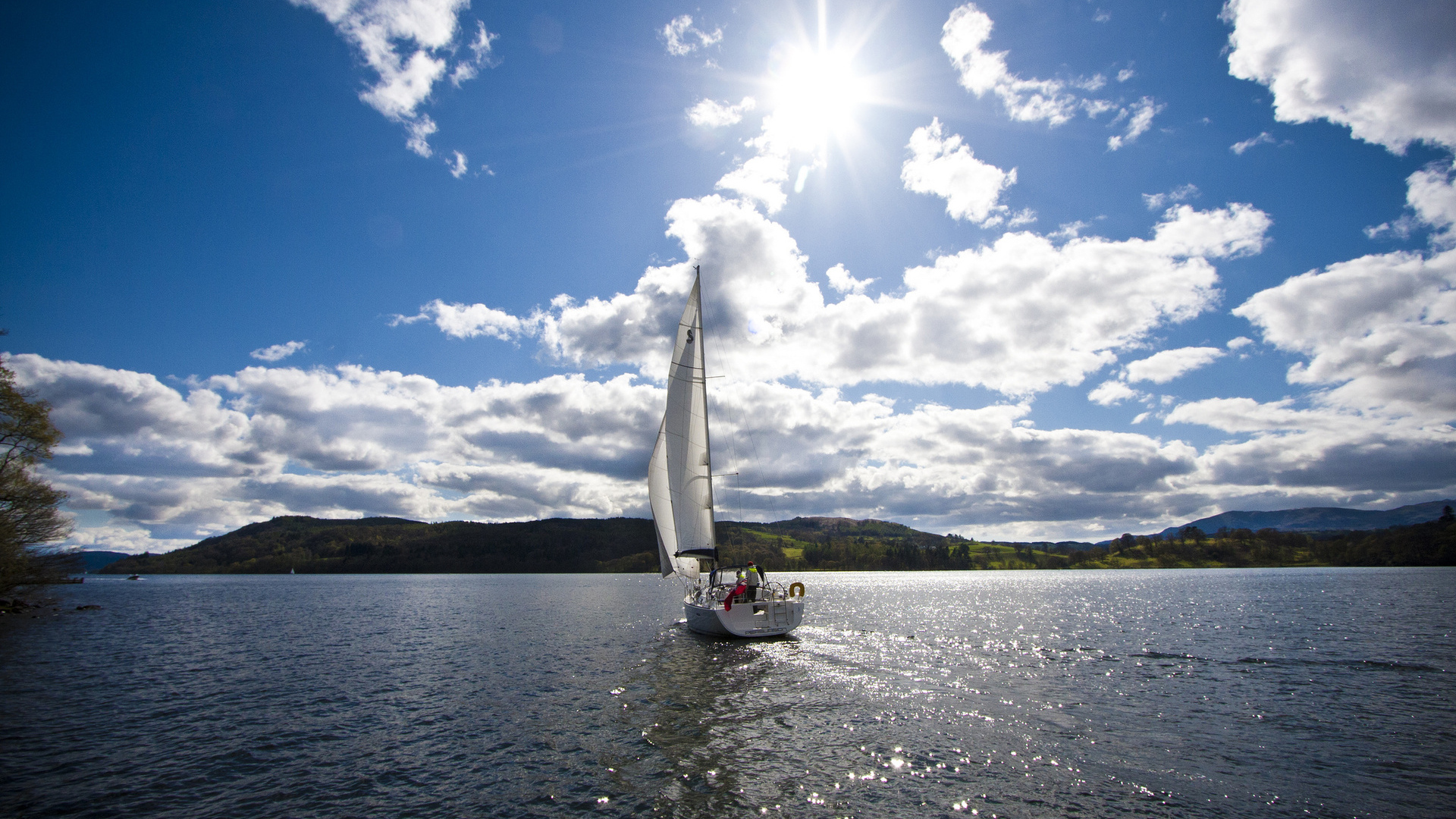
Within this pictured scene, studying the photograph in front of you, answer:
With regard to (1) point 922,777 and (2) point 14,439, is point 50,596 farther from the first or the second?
(1) point 922,777

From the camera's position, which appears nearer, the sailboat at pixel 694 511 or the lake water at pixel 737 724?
the lake water at pixel 737 724

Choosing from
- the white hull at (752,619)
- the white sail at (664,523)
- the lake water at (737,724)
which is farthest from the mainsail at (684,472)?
the lake water at (737,724)

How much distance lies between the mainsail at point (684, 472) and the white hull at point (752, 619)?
276 centimetres

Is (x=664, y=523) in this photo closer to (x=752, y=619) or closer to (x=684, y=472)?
(x=684, y=472)

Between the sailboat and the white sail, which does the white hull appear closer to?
the sailboat

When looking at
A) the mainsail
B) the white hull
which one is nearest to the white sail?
the mainsail

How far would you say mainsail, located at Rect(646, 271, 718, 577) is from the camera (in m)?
36.5

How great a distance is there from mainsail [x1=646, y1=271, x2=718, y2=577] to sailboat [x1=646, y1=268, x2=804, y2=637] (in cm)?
5

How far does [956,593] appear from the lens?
10688 centimetres

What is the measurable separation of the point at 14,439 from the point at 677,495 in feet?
153

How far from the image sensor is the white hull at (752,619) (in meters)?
34.8

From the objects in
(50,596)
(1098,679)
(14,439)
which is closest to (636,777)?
(1098,679)

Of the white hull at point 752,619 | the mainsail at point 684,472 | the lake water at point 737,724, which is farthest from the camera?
the mainsail at point 684,472

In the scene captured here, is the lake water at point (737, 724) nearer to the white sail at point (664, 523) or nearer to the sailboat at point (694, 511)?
the sailboat at point (694, 511)
